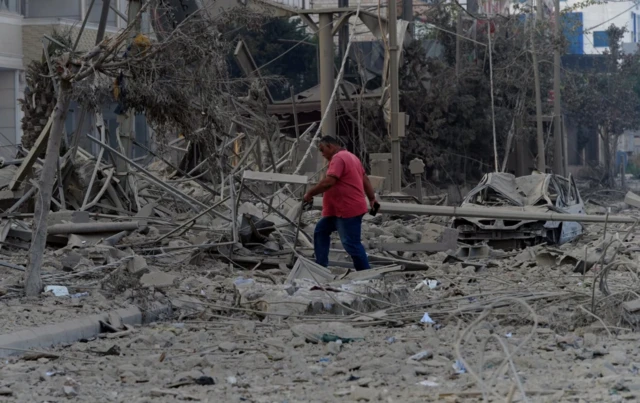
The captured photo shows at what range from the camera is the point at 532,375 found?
7168 millimetres

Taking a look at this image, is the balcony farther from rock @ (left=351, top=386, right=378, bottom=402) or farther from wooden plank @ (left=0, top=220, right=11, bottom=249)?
rock @ (left=351, top=386, right=378, bottom=402)

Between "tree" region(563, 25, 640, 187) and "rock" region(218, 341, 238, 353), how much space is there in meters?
39.6

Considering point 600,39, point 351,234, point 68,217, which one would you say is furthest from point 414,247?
point 600,39

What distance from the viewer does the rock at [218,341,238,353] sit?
8.37 metres

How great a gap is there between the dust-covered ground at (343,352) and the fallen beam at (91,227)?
9.11 ft

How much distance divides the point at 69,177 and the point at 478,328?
10.2 meters

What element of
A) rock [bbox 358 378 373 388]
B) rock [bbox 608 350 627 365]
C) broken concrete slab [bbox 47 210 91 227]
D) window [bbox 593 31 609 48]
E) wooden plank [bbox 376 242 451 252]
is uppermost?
window [bbox 593 31 609 48]

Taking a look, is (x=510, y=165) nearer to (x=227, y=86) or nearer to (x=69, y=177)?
(x=69, y=177)

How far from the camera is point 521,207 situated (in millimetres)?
18594

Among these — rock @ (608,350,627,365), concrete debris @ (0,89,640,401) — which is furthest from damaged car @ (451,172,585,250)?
rock @ (608,350,627,365)

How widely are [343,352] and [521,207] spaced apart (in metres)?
10.9

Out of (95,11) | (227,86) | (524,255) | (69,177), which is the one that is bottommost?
(524,255)

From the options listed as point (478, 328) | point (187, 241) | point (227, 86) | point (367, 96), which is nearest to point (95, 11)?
point (367, 96)

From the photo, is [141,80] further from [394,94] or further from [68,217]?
[394,94]
